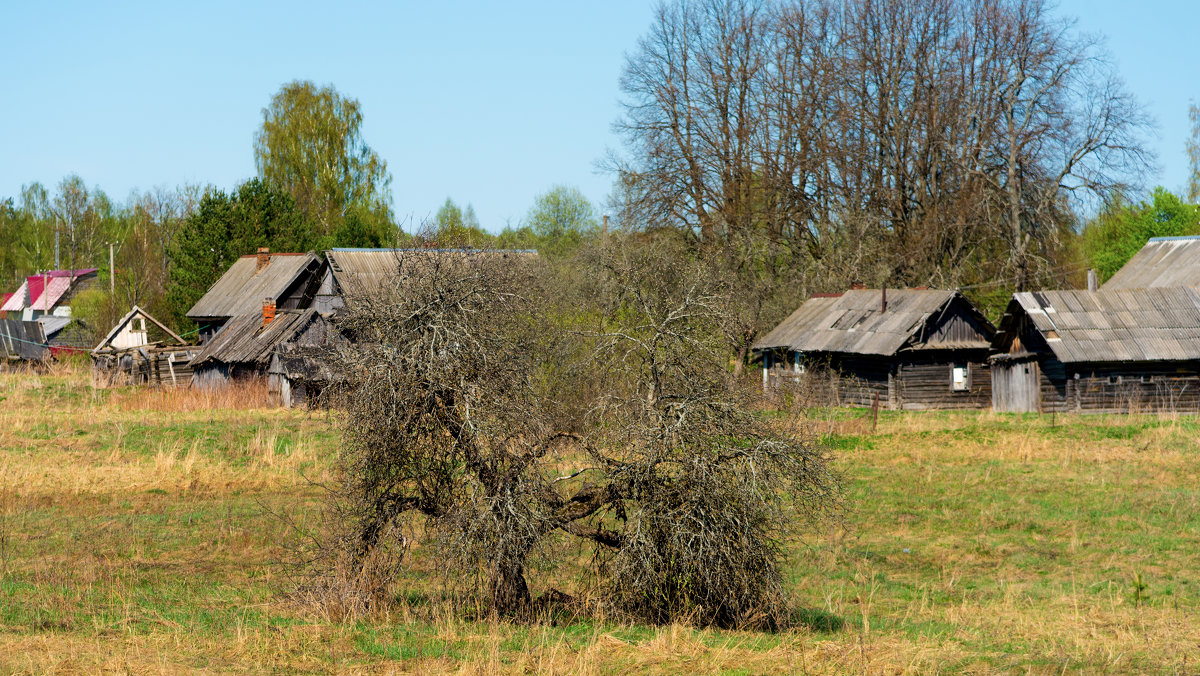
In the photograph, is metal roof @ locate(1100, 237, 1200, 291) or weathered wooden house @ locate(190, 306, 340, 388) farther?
metal roof @ locate(1100, 237, 1200, 291)

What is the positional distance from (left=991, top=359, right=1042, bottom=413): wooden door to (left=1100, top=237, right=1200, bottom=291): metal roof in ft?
30.5

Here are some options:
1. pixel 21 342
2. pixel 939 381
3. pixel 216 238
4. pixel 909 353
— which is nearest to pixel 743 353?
pixel 909 353

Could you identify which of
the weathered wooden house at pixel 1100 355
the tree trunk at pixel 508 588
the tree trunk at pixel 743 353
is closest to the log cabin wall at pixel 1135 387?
the weathered wooden house at pixel 1100 355

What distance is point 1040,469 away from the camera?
20.8 m

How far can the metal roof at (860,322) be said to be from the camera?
110 feet

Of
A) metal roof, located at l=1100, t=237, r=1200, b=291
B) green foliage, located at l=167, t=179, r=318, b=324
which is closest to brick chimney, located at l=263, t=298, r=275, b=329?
green foliage, located at l=167, t=179, r=318, b=324

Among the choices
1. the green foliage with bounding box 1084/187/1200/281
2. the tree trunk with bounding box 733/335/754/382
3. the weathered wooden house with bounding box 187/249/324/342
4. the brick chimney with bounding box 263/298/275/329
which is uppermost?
the green foliage with bounding box 1084/187/1200/281

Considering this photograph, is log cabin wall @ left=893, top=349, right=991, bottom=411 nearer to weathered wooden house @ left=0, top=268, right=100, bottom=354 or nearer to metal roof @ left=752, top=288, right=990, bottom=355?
metal roof @ left=752, top=288, right=990, bottom=355

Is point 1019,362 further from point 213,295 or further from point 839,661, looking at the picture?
point 213,295

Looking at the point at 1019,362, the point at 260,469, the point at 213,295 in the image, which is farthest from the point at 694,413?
the point at 213,295

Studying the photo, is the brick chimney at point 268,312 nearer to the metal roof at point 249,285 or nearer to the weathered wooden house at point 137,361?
the metal roof at point 249,285

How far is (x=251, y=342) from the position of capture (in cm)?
3559

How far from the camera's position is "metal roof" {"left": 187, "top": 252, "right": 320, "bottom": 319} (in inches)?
1638

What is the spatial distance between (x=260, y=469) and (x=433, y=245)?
10038 mm
